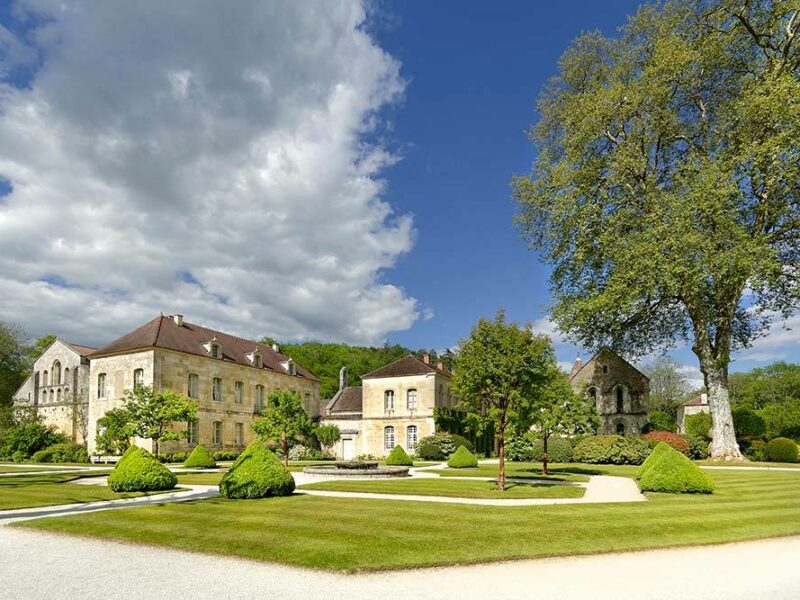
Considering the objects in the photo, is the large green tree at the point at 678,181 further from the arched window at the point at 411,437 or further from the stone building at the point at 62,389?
the stone building at the point at 62,389

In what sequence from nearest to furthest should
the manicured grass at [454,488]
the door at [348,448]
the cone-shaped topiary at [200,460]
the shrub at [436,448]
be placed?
1. the manicured grass at [454,488]
2. the cone-shaped topiary at [200,460]
3. the shrub at [436,448]
4. the door at [348,448]

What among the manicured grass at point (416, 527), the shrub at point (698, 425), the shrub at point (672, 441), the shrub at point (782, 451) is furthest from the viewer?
the shrub at point (698, 425)

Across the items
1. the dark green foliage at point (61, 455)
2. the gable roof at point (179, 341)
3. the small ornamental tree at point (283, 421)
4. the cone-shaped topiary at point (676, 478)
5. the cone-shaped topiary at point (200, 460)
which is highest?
the gable roof at point (179, 341)

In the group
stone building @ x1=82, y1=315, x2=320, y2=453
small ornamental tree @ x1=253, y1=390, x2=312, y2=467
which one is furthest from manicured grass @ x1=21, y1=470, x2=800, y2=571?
stone building @ x1=82, y1=315, x2=320, y2=453

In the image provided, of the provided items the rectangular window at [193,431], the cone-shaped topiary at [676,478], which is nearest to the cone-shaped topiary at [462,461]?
the cone-shaped topiary at [676,478]

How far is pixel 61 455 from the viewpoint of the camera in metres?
34.0

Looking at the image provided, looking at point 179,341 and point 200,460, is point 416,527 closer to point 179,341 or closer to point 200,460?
point 200,460

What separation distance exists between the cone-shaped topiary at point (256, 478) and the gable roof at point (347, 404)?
94.3 feet

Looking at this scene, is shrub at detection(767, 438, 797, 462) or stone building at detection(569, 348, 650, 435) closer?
shrub at detection(767, 438, 797, 462)

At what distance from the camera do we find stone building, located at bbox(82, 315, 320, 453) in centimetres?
3391

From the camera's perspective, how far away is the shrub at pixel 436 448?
35156mm

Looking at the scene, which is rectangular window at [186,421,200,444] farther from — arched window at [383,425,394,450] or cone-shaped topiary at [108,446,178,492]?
cone-shaped topiary at [108,446,178,492]

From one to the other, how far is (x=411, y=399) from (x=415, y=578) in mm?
33752

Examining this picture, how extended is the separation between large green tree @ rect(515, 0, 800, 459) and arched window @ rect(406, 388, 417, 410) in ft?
48.7
